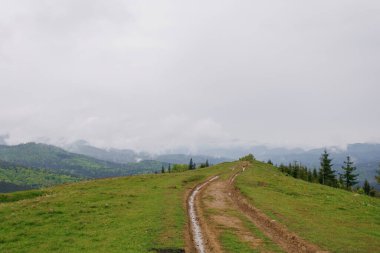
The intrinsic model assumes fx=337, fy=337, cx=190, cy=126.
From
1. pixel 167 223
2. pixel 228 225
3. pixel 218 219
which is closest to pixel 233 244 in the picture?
pixel 228 225

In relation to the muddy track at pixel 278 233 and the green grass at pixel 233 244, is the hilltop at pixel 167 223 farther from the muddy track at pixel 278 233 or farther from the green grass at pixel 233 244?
the muddy track at pixel 278 233

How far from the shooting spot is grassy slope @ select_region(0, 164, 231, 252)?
27234 millimetres

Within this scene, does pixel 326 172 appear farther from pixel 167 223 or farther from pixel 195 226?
pixel 167 223

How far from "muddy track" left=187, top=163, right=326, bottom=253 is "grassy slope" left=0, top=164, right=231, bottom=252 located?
5.63 feet

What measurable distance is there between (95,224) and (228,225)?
1368 centimetres

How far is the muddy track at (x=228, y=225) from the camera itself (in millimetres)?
27312

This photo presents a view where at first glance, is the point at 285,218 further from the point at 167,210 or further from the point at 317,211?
the point at 167,210

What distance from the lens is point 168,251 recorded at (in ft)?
80.8

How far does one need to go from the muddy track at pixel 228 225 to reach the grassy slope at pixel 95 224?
172cm

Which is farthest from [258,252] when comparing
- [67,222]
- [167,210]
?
[67,222]

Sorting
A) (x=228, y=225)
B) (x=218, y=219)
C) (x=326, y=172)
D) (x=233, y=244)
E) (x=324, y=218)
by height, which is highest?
(x=326, y=172)

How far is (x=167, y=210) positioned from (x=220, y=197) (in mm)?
15327

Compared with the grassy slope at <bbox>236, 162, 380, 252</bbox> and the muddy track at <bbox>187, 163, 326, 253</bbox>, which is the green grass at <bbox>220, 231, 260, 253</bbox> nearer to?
the muddy track at <bbox>187, 163, 326, 253</bbox>

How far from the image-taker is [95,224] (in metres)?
34.8
